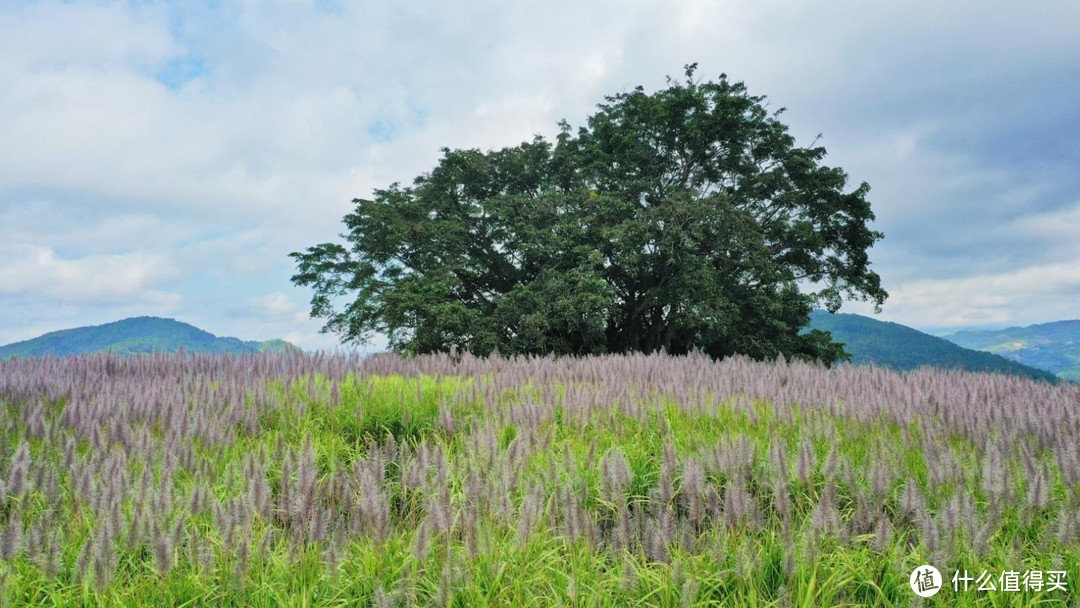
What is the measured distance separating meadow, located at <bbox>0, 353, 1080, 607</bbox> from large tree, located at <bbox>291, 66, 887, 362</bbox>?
1139 cm

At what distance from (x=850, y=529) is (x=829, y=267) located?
1968cm

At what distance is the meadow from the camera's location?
2.74m

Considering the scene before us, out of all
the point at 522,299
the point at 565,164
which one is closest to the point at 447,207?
the point at 565,164

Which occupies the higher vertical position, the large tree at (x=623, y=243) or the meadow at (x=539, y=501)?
the large tree at (x=623, y=243)

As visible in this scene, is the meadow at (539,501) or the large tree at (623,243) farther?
the large tree at (623,243)

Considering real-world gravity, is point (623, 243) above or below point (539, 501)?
above

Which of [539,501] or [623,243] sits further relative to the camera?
[623,243]

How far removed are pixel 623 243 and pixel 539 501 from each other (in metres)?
14.8

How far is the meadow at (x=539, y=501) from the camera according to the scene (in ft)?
9.00

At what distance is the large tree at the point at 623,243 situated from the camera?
58.5 feet

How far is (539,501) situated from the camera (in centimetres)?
328

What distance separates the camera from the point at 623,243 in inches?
697

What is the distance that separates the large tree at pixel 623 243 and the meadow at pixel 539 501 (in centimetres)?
1139

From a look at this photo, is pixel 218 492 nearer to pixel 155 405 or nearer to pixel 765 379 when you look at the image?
pixel 155 405
